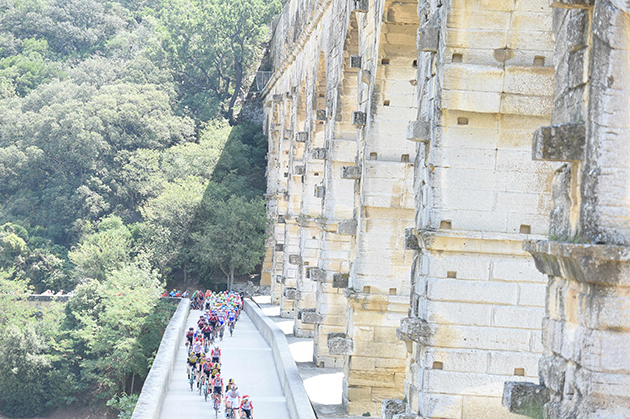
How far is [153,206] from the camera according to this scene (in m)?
41.6

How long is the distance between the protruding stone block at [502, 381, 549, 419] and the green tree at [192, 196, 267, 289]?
31257 mm

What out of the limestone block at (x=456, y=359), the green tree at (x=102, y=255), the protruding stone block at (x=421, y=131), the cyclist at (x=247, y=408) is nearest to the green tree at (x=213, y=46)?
the green tree at (x=102, y=255)

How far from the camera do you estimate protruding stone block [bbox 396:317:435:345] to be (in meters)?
9.37

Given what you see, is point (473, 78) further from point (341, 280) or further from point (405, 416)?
point (341, 280)

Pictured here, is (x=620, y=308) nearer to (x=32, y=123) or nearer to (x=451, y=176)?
(x=451, y=176)

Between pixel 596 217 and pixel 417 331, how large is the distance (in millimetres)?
4725

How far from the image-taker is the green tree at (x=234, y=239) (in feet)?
121

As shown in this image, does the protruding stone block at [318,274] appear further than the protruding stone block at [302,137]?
No

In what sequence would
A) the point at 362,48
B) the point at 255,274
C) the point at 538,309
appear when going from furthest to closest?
1. the point at 255,274
2. the point at 362,48
3. the point at 538,309

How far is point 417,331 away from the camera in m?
9.52

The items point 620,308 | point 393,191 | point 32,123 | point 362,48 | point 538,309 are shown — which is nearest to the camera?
point 620,308

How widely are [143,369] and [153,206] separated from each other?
14.4m

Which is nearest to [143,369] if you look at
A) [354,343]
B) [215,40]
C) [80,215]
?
[354,343]

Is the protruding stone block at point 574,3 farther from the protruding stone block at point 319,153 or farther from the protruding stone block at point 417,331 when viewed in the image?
the protruding stone block at point 319,153
